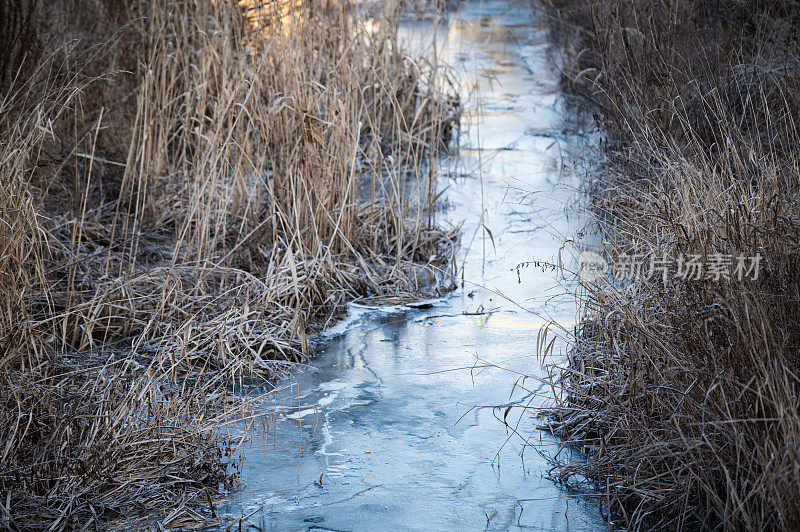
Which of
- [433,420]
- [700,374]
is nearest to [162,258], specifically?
[433,420]

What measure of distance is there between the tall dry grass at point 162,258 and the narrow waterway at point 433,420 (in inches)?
7.7

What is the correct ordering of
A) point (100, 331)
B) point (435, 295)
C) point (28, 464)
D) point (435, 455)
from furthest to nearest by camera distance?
point (435, 295), point (100, 331), point (435, 455), point (28, 464)

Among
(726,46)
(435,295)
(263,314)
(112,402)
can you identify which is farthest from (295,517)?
(726,46)

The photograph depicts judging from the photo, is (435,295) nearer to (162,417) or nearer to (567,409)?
(567,409)

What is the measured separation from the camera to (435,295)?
14.8 feet

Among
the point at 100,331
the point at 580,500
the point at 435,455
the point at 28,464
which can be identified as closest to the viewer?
the point at 28,464

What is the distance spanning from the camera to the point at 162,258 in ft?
15.3

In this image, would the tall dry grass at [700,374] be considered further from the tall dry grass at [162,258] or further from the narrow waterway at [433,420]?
the tall dry grass at [162,258]

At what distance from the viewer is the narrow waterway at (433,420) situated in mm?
2678

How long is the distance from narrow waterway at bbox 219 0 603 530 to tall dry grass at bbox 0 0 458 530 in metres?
0.20

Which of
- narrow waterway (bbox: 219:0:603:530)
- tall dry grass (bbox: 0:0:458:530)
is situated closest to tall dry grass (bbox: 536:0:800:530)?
narrow waterway (bbox: 219:0:603:530)

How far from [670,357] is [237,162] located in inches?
112

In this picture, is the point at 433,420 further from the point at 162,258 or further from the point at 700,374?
the point at 162,258

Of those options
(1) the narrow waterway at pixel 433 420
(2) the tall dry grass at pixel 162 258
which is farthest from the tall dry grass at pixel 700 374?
(2) the tall dry grass at pixel 162 258
